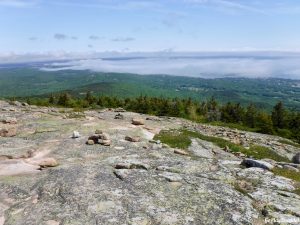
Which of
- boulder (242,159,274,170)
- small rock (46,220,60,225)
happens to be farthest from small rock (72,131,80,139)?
small rock (46,220,60,225)

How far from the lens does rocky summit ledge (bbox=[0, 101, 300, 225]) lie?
16688 mm

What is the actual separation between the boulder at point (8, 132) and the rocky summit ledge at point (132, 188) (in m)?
4.05

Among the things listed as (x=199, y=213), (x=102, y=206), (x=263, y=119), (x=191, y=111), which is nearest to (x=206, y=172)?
(x=199, y=213)

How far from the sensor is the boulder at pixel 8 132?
33.1 meters

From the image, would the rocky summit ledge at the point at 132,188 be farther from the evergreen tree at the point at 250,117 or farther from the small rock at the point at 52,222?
the evergreen tree at the point at 250,117

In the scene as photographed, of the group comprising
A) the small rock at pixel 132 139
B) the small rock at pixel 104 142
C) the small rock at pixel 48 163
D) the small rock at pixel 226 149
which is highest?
the small rock at pixel 48 163

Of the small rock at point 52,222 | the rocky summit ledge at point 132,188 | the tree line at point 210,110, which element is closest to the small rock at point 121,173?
the rocky summit ledge at point 132,188

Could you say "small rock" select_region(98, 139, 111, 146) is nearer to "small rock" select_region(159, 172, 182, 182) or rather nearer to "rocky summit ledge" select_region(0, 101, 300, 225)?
"rocky summit ledge" select_region(0, 101, 300, 225)

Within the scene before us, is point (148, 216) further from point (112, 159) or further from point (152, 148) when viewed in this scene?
point (152, 148)

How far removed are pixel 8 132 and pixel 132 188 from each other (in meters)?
18.3

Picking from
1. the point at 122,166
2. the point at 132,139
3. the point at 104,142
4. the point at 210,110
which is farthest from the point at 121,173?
the point at 210,110

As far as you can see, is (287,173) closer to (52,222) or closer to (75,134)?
(52,222)

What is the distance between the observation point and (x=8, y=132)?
110 feet

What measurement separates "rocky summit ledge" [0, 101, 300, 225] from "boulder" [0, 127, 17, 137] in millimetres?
4046
